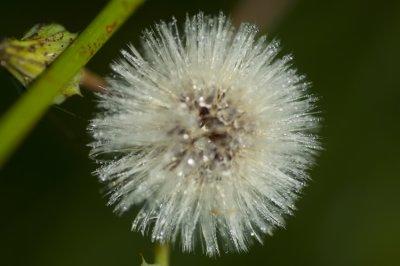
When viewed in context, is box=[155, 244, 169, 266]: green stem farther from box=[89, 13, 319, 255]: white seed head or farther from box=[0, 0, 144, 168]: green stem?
box=[0, 0, 144, 168]: green stem

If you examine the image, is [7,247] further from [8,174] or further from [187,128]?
[187,128]

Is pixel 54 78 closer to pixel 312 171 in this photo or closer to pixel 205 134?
pixel 205 134

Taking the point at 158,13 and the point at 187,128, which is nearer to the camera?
Answer: the point at 187,128

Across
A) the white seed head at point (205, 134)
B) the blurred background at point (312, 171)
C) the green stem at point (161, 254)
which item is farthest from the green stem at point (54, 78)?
the blurred background at point (312, 171)

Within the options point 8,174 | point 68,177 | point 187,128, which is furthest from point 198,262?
point 187,128

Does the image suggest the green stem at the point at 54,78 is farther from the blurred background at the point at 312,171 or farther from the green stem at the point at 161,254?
the blurred background at the point at 312,171

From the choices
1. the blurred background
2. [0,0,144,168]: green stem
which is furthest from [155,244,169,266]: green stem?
the blurred background
